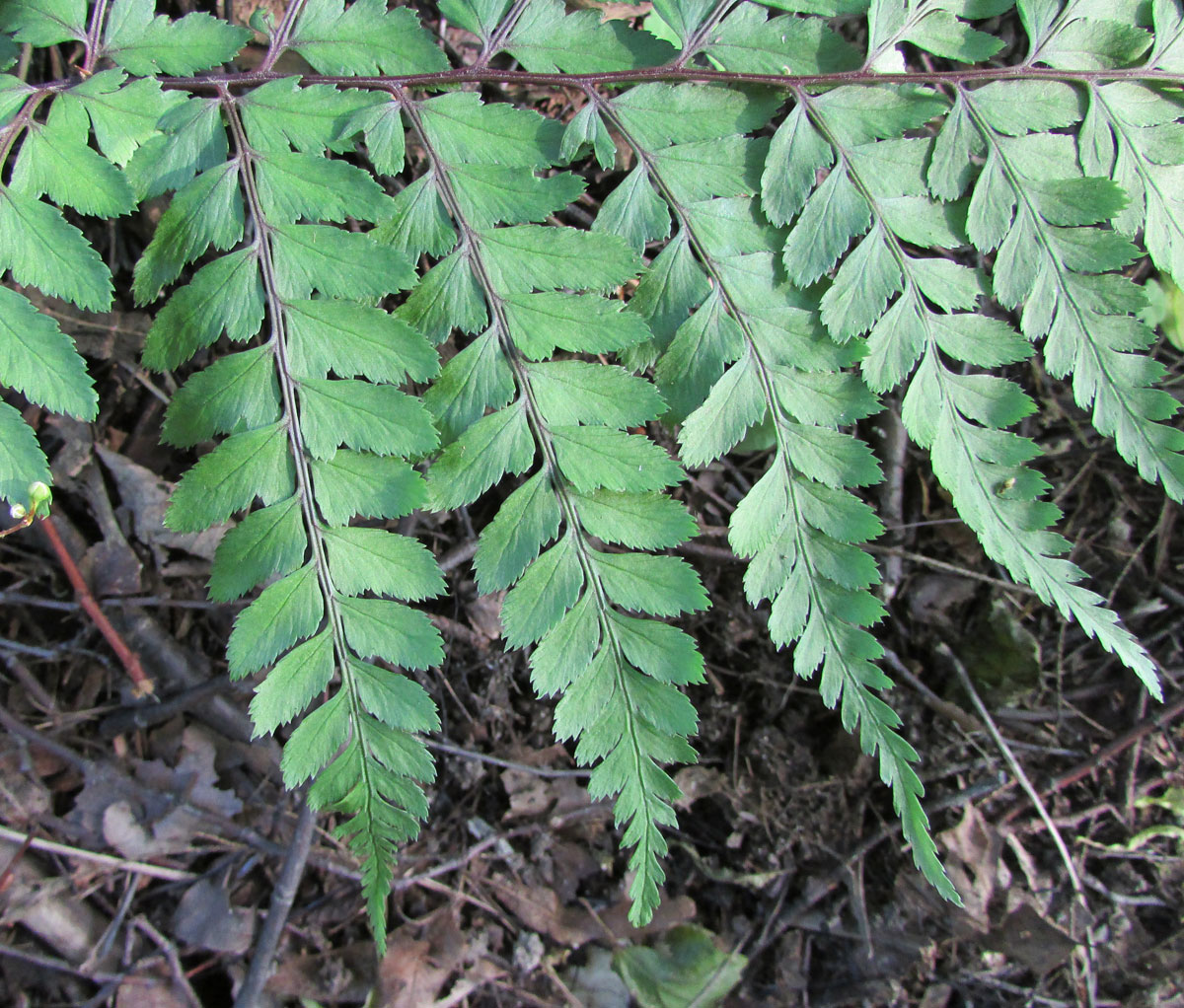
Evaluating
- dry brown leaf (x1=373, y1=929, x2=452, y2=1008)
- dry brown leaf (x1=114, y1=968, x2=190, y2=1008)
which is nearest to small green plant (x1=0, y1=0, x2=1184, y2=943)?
dry brown leaf (x1=373, y1=929, x2=452, y2=1008)

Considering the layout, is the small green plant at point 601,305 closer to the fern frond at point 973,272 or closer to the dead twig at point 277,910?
the fern frond at point 973,272

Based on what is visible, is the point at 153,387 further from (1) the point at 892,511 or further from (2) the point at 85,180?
(1) the point at 892,511

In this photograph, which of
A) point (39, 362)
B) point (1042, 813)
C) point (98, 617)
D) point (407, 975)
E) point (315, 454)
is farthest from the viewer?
point (1042, 813)

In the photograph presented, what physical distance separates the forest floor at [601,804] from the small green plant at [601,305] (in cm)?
72

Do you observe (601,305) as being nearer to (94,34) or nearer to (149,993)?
(94,34)

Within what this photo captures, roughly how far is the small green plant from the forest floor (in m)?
0.72

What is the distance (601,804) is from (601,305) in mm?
1687

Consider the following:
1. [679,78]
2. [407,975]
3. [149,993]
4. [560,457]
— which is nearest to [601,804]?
[407,975]

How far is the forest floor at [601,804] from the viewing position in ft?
8.14

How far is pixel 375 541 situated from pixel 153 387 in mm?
1189

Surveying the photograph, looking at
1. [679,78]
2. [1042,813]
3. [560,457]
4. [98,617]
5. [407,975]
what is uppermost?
[679,78]

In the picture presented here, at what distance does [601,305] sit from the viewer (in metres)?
1.78

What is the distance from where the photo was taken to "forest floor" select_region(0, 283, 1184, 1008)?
2.48 meters

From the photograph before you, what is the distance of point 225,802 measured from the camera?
8.38 feet
